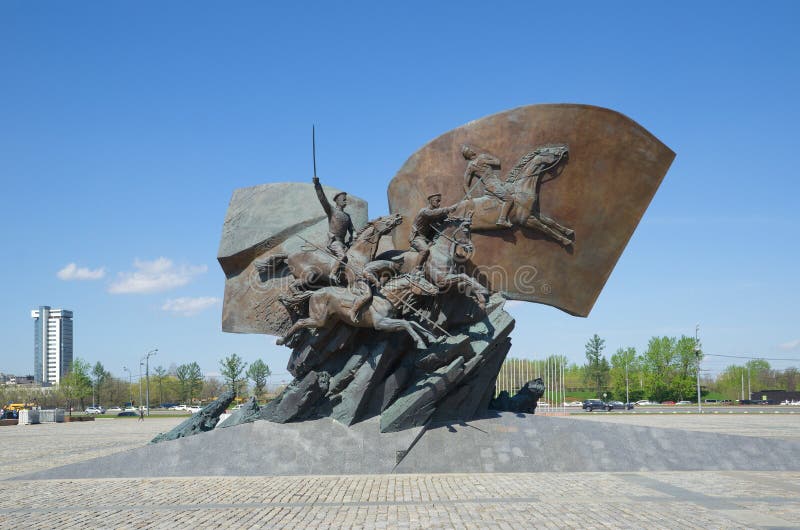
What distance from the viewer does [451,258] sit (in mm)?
14398

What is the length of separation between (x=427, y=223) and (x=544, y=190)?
9.03 ft

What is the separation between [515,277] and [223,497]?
8.02 meters

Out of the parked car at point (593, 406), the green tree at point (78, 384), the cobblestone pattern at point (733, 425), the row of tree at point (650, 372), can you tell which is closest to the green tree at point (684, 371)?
the row of tree at point (650, 372)

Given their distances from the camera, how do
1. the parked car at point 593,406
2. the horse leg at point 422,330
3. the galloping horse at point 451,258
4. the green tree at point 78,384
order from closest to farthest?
the horse leg at point 422,330 < the galloping horse at point 451,258 < the parked car at point 593,406 < the green tree at point 78,384

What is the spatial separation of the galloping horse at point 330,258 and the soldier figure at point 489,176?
1935mm

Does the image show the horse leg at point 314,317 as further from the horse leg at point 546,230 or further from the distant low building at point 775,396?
the distant low building at point 775,396

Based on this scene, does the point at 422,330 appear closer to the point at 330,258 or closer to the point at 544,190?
the point at 330,258

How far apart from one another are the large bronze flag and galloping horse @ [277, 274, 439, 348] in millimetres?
2039

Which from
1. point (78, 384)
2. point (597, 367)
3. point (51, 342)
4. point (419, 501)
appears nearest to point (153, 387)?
point (78, 384)

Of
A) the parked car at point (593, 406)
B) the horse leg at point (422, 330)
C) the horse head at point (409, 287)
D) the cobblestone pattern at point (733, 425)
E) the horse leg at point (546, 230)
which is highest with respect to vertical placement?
the horse leg at point (546, 230)

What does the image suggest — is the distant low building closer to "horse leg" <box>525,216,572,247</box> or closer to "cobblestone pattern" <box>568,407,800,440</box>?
"cobblestone pattern" <box>568,407,800,440</box>

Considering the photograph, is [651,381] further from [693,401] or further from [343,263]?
[343,263]

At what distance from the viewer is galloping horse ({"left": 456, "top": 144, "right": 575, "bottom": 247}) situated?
50.0ft

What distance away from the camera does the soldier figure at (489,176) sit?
1520 centimetres
